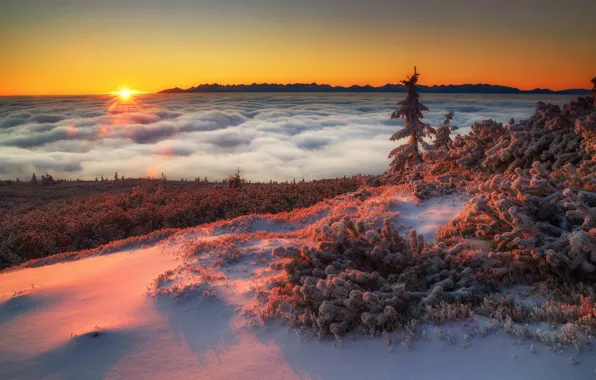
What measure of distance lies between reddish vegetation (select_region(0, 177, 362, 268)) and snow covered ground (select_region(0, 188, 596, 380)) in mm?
7050

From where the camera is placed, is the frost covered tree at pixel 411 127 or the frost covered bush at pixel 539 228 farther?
the frost covered tree at pixel 411 127

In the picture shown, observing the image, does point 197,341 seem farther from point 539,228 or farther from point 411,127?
point 411,127

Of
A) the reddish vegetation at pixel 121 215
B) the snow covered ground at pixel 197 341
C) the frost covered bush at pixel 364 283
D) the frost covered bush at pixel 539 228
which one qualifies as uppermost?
the frost covered bush at pixel 539 228

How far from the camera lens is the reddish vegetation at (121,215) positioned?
1537cm

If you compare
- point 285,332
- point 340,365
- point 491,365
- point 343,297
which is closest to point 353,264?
point 343,297

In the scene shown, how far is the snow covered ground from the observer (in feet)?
12.9

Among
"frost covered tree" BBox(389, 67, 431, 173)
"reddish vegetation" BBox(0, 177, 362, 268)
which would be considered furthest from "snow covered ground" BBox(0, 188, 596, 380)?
"frost covered tree" BBox(389, 67, 431, 173)

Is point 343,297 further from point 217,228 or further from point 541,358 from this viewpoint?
point 217,228

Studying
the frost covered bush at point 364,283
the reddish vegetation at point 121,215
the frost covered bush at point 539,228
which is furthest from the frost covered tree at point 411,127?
the frost covered bush at point 364,283

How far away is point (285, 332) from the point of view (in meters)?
5.02

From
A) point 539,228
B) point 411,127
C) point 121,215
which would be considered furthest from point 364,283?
point 411,127

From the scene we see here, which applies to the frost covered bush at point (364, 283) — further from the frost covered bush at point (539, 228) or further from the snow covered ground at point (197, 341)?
the frost covered bush at point (539, 228)

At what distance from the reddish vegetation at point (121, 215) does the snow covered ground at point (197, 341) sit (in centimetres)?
705

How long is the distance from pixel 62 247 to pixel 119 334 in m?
12.5
